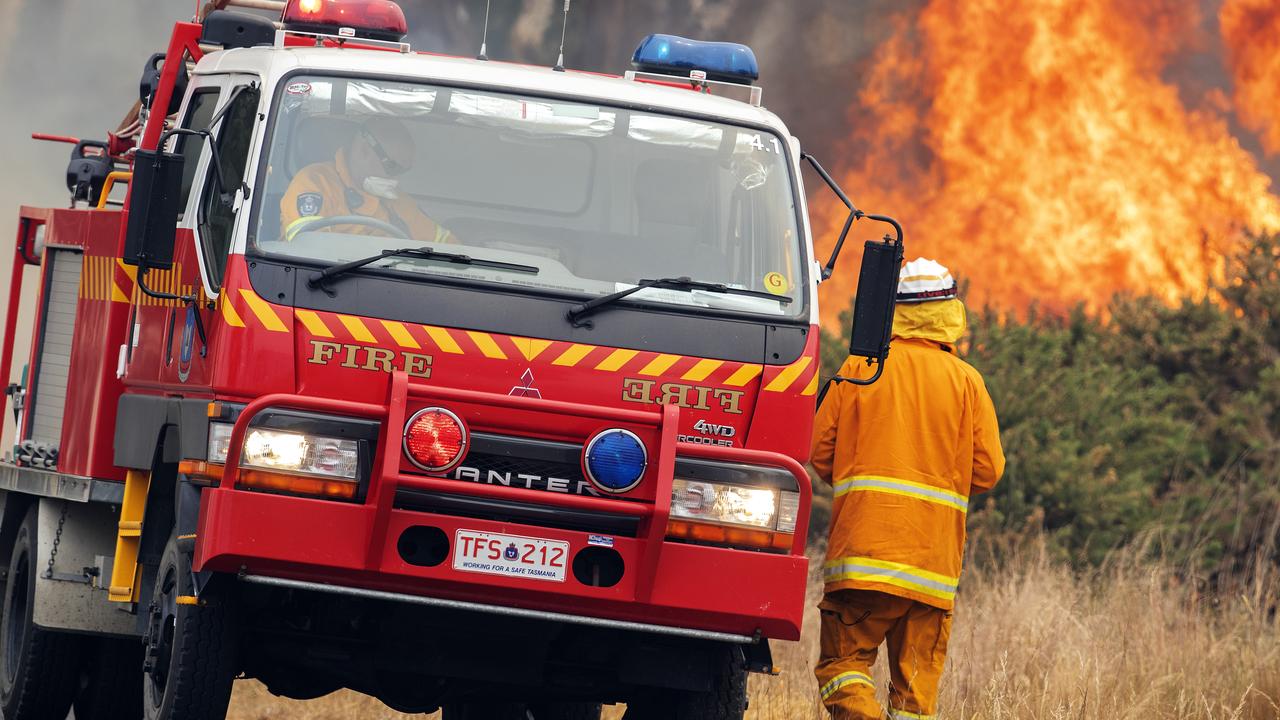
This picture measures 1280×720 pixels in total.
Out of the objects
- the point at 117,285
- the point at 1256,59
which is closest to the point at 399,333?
the point at 117,285

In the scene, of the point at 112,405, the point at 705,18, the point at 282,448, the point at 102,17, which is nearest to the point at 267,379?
the point at 282,448

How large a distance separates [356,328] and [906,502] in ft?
7.84

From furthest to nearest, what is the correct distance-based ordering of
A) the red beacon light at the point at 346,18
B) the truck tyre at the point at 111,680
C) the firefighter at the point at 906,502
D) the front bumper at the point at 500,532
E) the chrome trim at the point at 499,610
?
the truck tyre at the point at 111,680 < the red beacon light at the point at 346,18 < the firefighter at the point at 906,502 < the chrome trim at the point at 499,610 < the front bumper at the point at 500,532

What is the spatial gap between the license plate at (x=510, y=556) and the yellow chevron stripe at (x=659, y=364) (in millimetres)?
667

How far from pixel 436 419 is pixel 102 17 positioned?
18.3 meters

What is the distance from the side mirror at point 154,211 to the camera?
6.21 m

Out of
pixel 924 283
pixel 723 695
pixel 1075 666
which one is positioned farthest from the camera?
pixel 1075 666

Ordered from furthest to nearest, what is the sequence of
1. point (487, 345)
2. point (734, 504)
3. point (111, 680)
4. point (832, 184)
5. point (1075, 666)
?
1. point (1075, 666)
2. point (111, 680)
3. point (832, 184)
4. point (487, 345)
5. point (734, 504)

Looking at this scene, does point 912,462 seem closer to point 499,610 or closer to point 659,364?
point 659,364

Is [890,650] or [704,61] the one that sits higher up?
[704,61]

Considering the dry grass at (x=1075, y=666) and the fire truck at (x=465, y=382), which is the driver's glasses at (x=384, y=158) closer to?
the fire truck at (x=465, y=382)

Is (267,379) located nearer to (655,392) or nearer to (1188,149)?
(655,392)

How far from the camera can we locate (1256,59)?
2556cm

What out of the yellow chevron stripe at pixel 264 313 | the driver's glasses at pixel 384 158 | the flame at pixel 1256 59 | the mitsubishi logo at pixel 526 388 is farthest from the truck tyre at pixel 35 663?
the flame at pixel 1256 59
